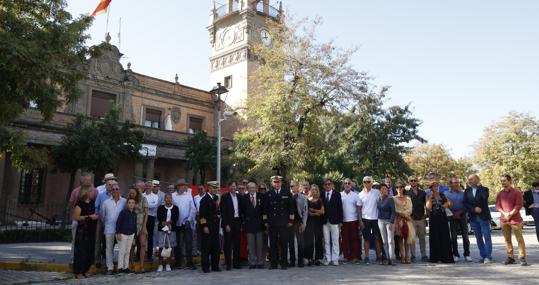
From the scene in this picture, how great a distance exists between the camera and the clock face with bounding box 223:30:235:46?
119 ft

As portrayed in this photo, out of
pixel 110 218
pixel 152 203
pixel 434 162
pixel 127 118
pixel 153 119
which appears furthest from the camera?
pixel 434 162

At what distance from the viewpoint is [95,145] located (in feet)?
63.2

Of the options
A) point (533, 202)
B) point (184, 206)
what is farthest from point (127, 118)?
point (533, 202)

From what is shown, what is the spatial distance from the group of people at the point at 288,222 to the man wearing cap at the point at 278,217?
0.07 feet

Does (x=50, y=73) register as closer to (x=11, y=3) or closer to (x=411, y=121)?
(x=11, y=3)

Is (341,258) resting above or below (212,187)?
below

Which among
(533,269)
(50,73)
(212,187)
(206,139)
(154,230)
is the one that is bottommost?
(533,269)

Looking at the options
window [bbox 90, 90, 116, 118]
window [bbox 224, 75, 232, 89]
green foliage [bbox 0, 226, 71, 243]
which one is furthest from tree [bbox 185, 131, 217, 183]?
window [bbox 224, 75, 232, 89]

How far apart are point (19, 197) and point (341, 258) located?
19943 millimetres

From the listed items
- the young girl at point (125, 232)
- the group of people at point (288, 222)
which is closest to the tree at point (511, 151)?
the group of people at point (288, 222)

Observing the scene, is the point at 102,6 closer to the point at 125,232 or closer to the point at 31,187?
the point at 31,187

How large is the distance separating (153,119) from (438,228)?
23.7m

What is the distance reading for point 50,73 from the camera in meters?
9.59

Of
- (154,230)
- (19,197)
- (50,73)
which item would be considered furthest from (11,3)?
(19,197)
